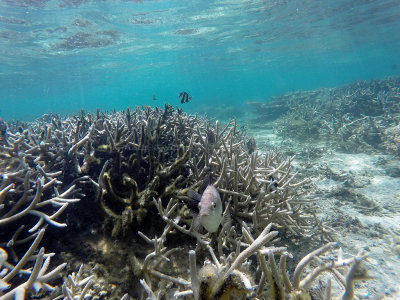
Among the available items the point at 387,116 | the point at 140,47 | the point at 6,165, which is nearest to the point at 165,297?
the point at 6,165

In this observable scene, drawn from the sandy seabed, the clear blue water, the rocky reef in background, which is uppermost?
the clear blue water

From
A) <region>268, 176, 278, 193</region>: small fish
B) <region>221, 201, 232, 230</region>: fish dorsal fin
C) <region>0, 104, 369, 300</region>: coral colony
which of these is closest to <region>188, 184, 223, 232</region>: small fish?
<region>0, 104, 369, 300</region>: coral colony

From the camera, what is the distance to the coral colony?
158 centimetres

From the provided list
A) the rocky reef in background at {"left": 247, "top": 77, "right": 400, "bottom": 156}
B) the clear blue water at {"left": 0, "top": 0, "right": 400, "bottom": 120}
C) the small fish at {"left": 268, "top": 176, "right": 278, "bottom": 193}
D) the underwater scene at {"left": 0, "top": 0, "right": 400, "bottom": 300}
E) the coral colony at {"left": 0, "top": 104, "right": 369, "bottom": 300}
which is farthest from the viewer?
the clear blue water at {"left": 0, "top": 0, "right": 400, "bottom": 120}

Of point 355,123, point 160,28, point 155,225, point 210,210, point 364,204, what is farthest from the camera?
point 160,28

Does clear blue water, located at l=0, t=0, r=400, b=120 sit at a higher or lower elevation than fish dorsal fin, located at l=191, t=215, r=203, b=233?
higher

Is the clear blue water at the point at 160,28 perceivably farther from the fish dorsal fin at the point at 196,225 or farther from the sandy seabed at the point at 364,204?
the fish dorsal fin at the point at 196,225

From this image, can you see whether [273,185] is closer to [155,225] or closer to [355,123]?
[155,225]

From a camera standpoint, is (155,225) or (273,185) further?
(273,185)

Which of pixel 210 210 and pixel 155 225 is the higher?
pixel 210 210

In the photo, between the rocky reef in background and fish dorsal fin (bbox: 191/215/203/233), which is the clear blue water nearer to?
the rocky reef in background

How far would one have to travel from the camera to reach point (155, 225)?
2711 millimetres

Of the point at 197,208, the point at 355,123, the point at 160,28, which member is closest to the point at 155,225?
the point at 197,208

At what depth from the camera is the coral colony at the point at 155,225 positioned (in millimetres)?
1584
